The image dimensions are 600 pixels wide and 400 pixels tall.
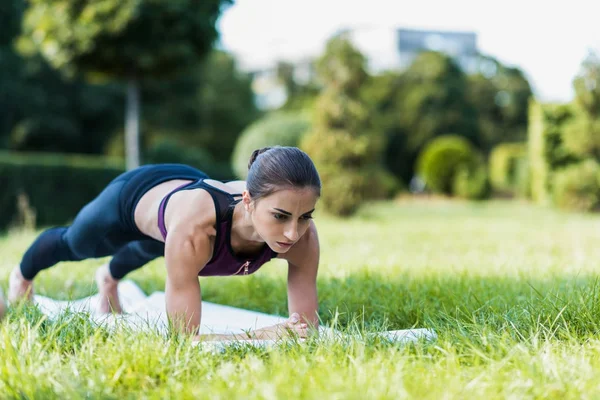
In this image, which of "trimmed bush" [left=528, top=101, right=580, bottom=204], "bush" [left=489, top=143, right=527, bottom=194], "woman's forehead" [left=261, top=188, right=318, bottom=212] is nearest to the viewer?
"woman's forehead" [left=261, top=188, right=318, bottom=212]

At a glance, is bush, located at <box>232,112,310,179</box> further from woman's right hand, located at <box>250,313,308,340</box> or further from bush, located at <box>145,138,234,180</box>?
woman's right hand, located at <box>250,313,308,340</box>

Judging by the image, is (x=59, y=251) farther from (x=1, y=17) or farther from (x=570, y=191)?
(x=1, y=17)

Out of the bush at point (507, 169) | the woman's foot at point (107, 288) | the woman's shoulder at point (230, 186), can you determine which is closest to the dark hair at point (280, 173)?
the woman's shoulder at point (230, 186)

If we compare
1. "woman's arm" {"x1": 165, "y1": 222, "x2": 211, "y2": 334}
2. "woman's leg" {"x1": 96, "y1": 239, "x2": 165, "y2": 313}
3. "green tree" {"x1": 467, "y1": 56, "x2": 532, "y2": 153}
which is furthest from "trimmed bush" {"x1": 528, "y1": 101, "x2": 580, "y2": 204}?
"green tree" {"x1": 467, "y1": 56, "x2": 532, "y2": 153}

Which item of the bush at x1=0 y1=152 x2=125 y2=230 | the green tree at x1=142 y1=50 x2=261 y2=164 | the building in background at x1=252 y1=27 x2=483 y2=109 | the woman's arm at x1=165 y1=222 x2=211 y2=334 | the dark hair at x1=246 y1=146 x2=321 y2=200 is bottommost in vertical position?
the bush at x1=0 y1=152 x2=125 y2=230

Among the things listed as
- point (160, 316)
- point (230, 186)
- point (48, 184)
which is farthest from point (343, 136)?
point (160, 316)

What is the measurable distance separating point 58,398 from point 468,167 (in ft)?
63.1

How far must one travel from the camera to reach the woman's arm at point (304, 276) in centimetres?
279

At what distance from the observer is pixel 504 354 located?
2.16 m

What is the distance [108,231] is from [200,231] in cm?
86

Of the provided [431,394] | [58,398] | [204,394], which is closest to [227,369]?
[204,394]

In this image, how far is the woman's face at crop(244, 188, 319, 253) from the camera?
7.64ft

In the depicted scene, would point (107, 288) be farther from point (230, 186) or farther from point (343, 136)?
point (343, 136)

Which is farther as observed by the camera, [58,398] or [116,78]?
[116,78]
